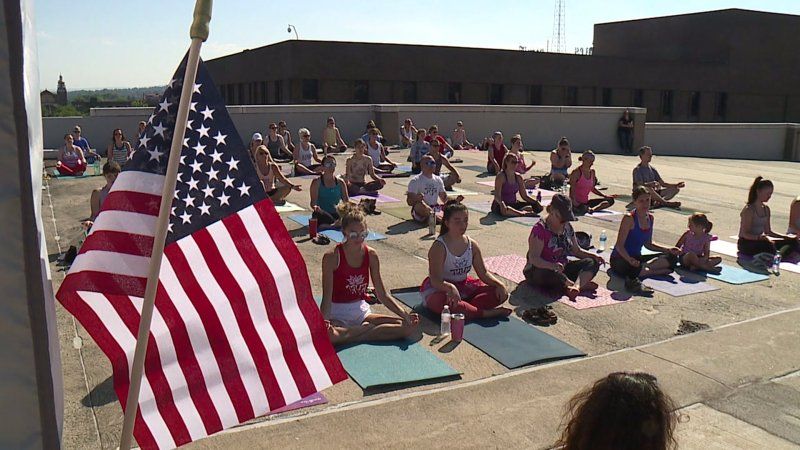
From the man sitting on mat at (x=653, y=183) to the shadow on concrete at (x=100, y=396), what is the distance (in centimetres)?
1161

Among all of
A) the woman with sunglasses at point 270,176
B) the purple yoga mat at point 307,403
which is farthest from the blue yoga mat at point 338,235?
the purple yoga mat at point 307,403

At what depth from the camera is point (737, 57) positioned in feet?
152

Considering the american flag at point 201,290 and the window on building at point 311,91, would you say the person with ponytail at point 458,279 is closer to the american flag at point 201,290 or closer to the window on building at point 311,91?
the american flag at point 201,290

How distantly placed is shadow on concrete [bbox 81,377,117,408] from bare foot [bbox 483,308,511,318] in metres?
3.60

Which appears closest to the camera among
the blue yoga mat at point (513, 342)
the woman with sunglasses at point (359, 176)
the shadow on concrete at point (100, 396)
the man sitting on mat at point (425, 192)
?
the shadow on concrete at point (100, 396)

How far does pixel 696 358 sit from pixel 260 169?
28.9 feet

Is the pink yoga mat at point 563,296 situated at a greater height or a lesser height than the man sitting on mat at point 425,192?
lesser

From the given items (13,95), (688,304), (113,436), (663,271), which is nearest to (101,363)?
(113,436)

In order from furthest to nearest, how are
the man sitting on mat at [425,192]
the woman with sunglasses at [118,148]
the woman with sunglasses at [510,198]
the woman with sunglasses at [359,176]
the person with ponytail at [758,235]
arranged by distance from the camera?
the woman with sunglasses at [118,148]
the woman with sunglasses at [359,176]
the woman with sunglasses at [510,198]
the man sitting on mat at [425,192]
the person with ponytail at [758,235]

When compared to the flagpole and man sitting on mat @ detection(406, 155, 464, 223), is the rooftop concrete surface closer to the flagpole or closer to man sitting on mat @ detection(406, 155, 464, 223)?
man sitting on mat @ detection(406, 155, 464, 223)

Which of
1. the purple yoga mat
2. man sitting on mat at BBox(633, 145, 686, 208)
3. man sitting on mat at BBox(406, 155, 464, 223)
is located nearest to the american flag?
the purple yoga mat

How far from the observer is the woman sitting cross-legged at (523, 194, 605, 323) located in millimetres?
7930

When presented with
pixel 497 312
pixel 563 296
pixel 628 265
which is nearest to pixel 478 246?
pixel 563 296

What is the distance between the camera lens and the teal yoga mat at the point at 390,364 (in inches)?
220
